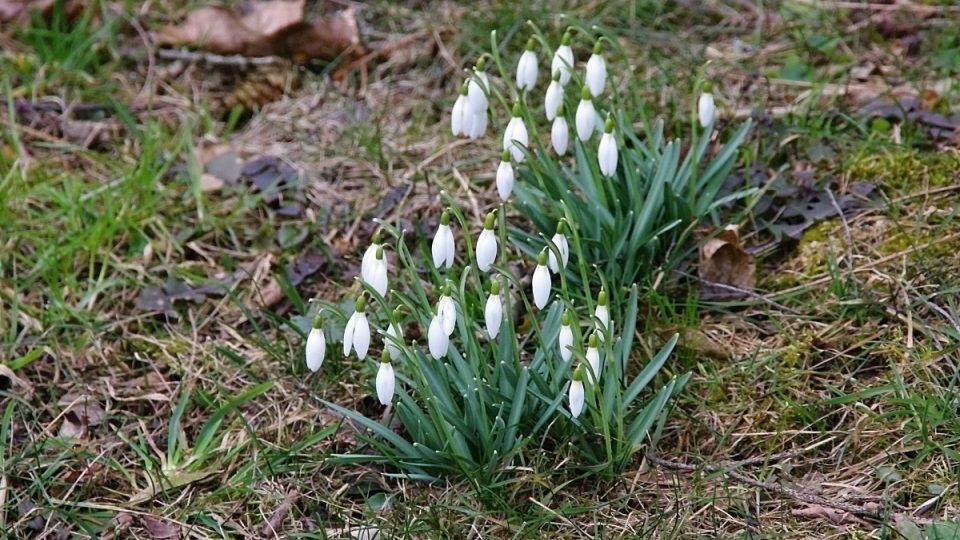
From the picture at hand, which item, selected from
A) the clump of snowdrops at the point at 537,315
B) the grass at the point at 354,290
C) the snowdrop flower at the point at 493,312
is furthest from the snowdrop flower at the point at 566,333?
the grass at the point at 354,290

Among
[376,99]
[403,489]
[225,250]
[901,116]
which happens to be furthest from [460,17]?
[403,489]

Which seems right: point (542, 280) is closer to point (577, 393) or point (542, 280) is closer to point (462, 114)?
point (577, 393)

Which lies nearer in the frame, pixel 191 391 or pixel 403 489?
A: pixel 403 489

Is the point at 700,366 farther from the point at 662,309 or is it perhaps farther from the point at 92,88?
the point at 92,88

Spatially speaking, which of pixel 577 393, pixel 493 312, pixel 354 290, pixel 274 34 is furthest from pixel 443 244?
pixel 274 34

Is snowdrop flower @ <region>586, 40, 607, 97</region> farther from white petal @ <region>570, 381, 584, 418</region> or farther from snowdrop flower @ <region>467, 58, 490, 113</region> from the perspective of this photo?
white petal @ <region>570, 381, 584, 418</region>

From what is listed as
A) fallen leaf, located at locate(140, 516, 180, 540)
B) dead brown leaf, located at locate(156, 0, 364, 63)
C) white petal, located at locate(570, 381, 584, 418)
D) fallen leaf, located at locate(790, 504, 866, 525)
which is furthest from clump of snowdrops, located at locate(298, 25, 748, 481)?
dead brown leaf, located at locate(156, 0, 364, 63)

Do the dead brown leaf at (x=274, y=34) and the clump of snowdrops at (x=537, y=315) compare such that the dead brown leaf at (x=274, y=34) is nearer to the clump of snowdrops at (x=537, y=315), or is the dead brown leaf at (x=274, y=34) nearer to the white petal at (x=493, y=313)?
the clump of snowdrops at (x=537, y=315)
